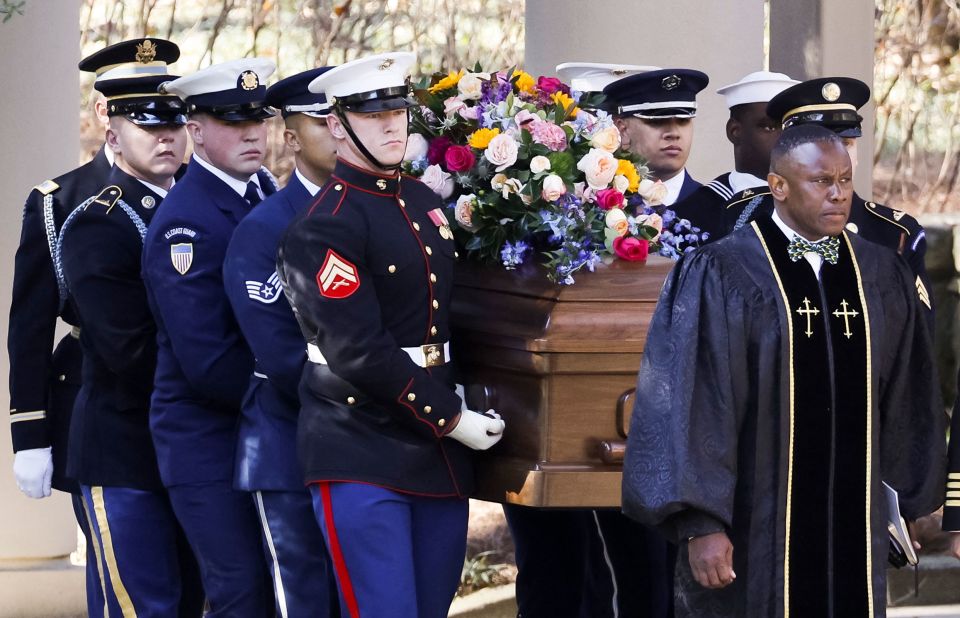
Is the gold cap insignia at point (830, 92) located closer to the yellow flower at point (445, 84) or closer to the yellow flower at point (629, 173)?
the yellow flower at point (629, 173)

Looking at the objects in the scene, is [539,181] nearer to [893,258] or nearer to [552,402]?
[552,402]

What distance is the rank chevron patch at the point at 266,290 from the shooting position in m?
4.32

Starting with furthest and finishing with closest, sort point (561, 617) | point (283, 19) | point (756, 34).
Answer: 1. point (283, 19)
2. point (756, 34)
3. point (561, 617)

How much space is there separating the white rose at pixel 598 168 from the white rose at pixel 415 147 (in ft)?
1.48

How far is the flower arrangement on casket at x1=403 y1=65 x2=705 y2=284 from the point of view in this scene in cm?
439

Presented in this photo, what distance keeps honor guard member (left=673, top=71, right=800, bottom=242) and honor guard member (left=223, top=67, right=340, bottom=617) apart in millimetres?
1381

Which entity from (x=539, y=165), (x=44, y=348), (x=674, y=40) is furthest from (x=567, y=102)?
(x=44, y=348)

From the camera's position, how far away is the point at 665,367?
12.2 feet

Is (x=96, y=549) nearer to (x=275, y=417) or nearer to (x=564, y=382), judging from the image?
(x=275, y=417)

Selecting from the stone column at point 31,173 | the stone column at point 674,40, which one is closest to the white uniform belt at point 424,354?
the stone column at point 674,40

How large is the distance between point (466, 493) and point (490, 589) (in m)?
2.41

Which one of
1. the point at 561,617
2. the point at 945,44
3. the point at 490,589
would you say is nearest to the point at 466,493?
the point at 561,617

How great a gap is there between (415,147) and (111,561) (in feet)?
4.52

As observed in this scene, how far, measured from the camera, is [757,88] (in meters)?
5.54
